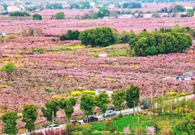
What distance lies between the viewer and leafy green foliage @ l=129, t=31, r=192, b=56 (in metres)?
64.8

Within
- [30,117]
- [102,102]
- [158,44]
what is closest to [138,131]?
[102,102]

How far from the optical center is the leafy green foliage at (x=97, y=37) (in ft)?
243

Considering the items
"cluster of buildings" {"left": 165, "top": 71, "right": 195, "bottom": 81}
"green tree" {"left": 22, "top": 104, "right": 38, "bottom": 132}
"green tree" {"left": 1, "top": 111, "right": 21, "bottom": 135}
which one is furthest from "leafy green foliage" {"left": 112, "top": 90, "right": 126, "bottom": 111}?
"cluster of buildings" {"left": 165, "top": 71, "right": 195, "bottom": 81}

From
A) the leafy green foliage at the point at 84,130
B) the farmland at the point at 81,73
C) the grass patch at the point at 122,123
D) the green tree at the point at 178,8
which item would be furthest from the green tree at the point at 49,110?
the green tree at the point at 178,8

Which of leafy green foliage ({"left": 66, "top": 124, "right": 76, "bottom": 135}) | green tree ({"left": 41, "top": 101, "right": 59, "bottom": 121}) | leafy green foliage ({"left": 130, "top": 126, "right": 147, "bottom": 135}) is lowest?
leafy green foliage ({"left": 130, "top": 126, "right": 147, "bottom": 135})

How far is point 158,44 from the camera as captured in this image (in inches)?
2579

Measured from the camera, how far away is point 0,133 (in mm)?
33031

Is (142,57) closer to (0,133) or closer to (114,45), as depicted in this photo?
(114,45)

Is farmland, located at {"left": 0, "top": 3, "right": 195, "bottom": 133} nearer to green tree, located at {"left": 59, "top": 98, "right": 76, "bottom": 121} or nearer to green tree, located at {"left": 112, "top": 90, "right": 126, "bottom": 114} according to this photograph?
green tree, located at {"left": 59, "top": 98, "right": 76, "bottom": 121}

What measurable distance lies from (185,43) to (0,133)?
41404 millimetres

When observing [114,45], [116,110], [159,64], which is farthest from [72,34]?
[116,110]

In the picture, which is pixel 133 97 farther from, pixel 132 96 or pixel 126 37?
pixel 126 37

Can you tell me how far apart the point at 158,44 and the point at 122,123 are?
110 ft

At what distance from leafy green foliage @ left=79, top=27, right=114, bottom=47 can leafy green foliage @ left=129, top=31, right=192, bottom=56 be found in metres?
7.86
